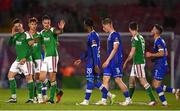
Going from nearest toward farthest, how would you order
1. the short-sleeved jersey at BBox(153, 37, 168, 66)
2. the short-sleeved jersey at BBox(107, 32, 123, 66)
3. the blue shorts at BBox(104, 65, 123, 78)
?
the short-sleeved jersey at BBox(107, 32, 123, 66)
the blue shorts at BBox(104, 65, 123, 78)
the short-sleeved jersey at BBox(153, 37, 168, 66)

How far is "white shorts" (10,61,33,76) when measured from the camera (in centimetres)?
1727

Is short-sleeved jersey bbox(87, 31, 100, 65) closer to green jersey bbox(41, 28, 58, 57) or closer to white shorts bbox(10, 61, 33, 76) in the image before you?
green jersey bbox(41, 28, 58, 57)

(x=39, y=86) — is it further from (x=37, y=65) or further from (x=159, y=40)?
(x=159, y=40)

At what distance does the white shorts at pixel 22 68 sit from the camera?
17266mm

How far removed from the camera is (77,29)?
89.6 feet

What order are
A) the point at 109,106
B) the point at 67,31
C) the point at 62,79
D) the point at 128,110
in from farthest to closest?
the point at 67,31
the point at 62,79
the point at 109,106
the point at 128,110

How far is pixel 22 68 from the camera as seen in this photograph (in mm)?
17312

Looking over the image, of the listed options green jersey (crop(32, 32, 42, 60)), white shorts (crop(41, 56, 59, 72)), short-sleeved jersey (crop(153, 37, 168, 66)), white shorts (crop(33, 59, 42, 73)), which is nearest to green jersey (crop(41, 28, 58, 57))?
white shorts (crop(41, 56, 59, 72))

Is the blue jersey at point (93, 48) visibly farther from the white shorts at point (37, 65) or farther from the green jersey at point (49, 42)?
the white shorts at point (37, 65)

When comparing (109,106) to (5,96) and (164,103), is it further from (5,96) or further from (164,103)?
(5,96)

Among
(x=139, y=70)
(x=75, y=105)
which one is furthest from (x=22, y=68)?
(x=139, y=70)

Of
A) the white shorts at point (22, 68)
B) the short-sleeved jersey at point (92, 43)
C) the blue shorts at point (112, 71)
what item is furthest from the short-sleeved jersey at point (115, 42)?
the white shorts at point (22, 68)

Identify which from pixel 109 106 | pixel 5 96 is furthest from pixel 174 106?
pixel 5 96

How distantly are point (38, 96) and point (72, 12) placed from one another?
37.6ft
